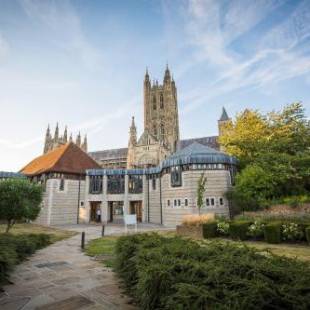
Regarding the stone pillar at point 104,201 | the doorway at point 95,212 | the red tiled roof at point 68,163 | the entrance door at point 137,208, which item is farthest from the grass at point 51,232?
the entrance door at point 137,208

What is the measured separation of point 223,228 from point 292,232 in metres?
4.62

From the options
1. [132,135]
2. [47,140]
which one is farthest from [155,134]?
[47,140]

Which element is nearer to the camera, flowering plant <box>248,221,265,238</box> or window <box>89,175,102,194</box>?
flowering plant <box>248,221,265,238</box>

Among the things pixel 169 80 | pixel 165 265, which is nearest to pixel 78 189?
pixel 165 265

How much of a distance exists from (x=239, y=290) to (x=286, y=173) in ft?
76.0

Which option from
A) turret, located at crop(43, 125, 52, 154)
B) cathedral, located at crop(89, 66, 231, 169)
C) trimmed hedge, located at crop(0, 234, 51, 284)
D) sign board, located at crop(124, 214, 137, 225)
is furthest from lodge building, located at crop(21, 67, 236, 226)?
turret, located at crop(43, 125, 52, 154)

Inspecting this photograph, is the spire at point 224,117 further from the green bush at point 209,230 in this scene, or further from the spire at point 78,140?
the green bush at point 209,230

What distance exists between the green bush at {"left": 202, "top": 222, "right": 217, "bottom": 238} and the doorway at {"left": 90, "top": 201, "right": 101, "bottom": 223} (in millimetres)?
23000

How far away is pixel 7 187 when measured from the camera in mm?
16984

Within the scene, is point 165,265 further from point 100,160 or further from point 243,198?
point 100,160

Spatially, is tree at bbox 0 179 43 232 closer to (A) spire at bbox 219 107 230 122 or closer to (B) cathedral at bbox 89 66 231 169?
(B) cathedral at bbox 89 66 231 169

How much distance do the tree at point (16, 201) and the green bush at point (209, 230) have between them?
13.4 m

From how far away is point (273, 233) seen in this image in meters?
14.4

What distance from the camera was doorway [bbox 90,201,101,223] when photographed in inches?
1421
